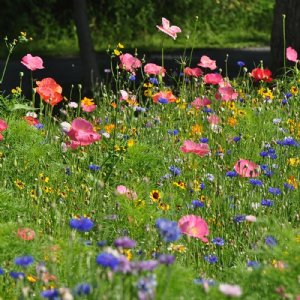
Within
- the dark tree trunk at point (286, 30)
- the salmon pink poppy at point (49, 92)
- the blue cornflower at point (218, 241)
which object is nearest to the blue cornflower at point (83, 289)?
the blue cornflower at point (218, 241)

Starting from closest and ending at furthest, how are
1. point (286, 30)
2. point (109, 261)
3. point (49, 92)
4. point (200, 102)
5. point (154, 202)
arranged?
point (109, 261) → point (154, 202) → point (49, 92) → point (200, 102) → point (286, 30)

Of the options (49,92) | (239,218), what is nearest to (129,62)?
(49,92)

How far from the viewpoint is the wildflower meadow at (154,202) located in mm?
2531

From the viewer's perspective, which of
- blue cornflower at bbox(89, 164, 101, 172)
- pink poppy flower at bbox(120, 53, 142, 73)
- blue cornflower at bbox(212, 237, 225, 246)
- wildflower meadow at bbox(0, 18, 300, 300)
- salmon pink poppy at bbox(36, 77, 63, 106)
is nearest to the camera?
wildflower meadow at bbox(0, 18, 300, 300)

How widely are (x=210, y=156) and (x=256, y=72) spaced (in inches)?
40.4

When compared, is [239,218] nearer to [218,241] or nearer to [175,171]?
[218,241]

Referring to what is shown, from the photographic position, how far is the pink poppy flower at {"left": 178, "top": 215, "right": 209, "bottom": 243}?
2871 mm

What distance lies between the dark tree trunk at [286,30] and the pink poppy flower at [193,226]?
18.7 ft

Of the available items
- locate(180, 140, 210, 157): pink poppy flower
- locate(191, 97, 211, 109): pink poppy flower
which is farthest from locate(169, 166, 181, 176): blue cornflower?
locate(191, 97, 211, 109): pink poppy flower

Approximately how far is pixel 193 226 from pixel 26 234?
61 cm

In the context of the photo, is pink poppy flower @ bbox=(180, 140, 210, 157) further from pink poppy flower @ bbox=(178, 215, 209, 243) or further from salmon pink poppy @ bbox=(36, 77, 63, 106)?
salmon pink poppy @ bbox=(36, 77, 63, 106)

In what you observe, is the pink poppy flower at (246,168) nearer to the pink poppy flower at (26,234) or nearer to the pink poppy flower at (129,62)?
the pink poppy flower at (129,62)

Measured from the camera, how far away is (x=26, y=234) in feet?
9.10

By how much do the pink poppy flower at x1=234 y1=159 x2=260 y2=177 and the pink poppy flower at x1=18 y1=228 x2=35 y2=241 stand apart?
130 cm
